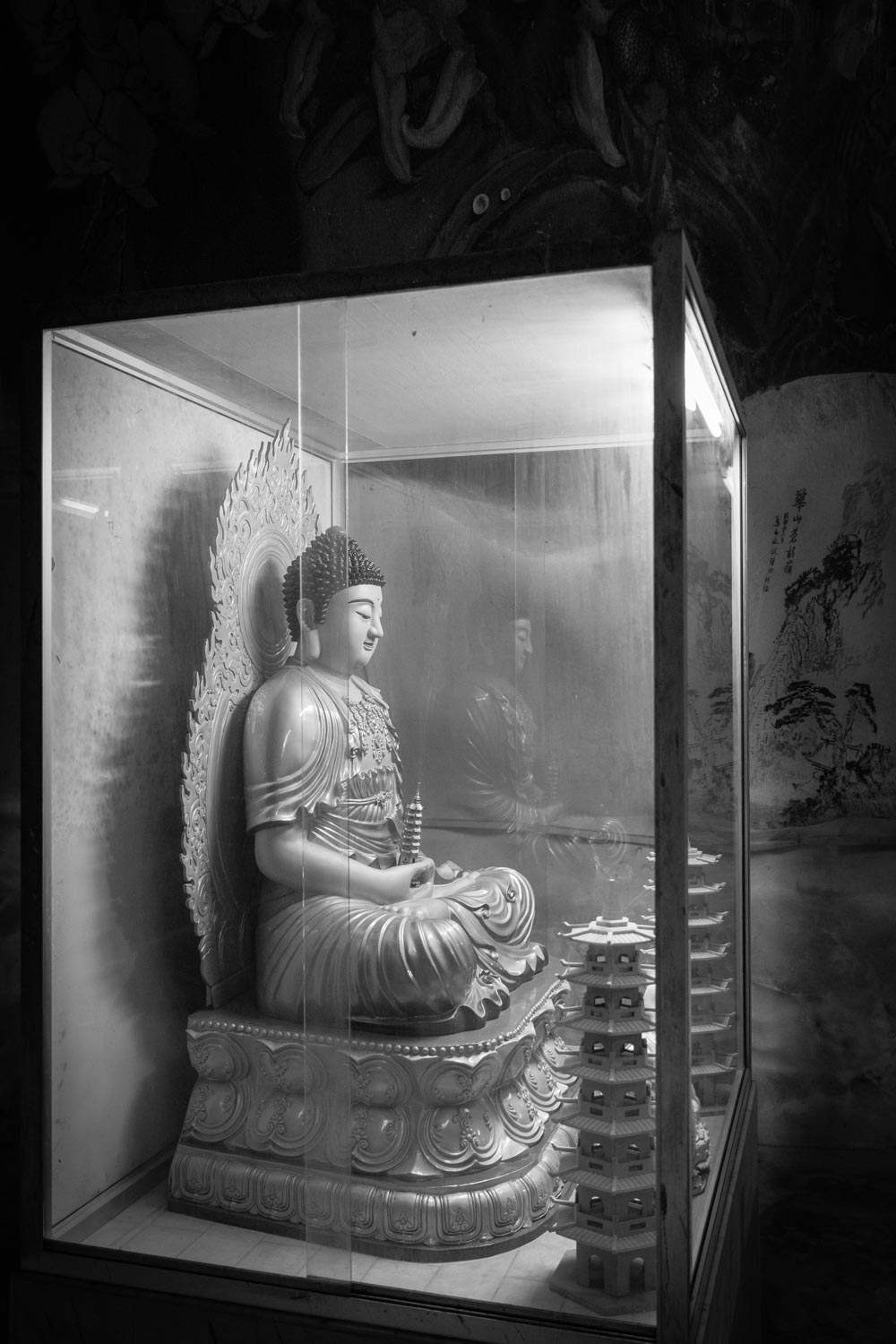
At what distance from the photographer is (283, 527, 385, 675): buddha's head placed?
2.38 metres

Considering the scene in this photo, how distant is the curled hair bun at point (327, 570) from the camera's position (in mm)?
2381

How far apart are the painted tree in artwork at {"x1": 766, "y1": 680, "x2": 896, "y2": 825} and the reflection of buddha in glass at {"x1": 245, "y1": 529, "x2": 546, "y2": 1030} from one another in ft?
8.67

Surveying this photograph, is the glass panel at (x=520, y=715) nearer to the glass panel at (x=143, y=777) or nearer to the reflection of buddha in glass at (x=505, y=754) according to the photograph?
the reflection of buddha in glass at (x=505, y=754)

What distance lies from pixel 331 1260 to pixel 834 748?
2.99 metres

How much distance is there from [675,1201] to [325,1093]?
74 cm

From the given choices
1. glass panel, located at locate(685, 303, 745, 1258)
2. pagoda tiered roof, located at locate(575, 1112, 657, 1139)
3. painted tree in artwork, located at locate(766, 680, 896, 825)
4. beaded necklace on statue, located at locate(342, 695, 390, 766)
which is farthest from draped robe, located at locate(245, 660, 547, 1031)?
painted tree in artwork, located at locate(766, 680, 896, 825)

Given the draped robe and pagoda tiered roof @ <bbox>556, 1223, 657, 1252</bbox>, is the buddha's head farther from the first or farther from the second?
pagoda tiered roof @ <bbox>556, 1223, 657, 1252</bbox>

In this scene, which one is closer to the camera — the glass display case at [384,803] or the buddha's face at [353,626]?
the glass display case at [384,803]

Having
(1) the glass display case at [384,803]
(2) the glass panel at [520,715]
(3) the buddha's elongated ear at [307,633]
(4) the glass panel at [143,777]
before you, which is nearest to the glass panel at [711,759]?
(1) the glass display case at [384,803]

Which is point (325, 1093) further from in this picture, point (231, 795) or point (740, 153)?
point (740, 153)

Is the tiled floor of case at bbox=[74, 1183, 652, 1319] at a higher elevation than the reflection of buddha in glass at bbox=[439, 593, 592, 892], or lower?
lower

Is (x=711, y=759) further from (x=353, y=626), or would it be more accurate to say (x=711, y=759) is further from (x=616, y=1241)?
(x=616, y=1241)

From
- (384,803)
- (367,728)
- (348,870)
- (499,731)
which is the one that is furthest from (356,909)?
(499,731)

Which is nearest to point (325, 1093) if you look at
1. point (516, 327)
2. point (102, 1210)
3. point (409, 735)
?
point (102, 1210)
